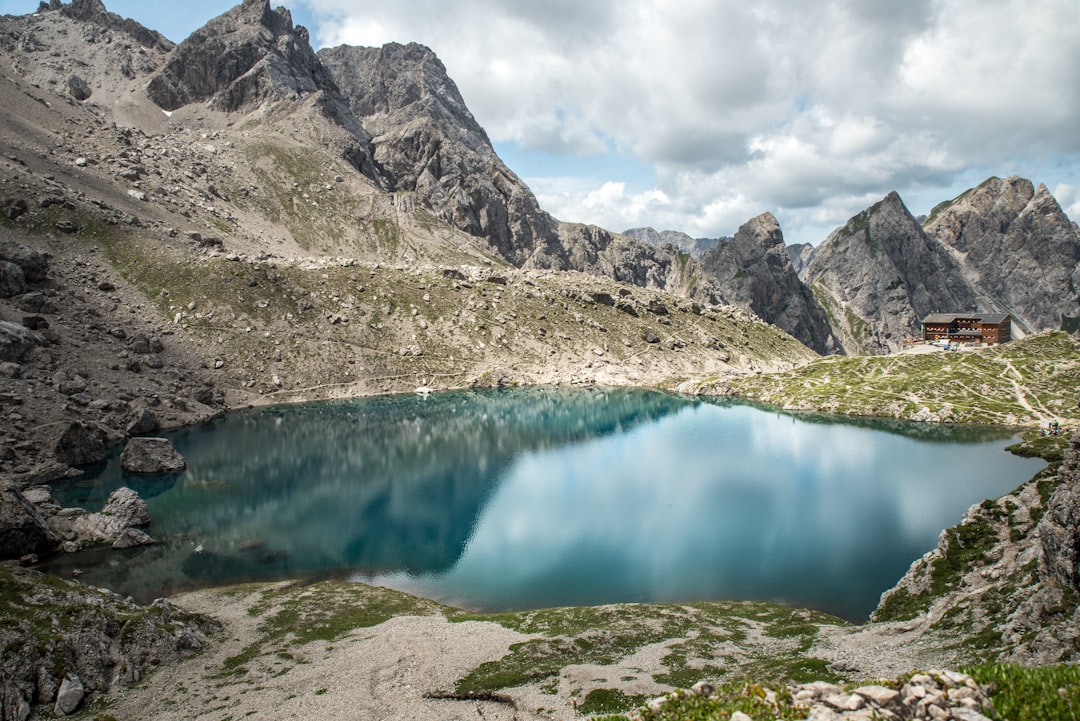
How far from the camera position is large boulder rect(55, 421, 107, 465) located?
2992 inches

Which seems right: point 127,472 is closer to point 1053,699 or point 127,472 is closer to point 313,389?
point 313,389

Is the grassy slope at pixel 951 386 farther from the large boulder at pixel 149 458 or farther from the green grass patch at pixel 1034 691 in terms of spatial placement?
the large boulder at pixel 149 458

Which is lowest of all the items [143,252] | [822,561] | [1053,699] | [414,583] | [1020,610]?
[414,583]

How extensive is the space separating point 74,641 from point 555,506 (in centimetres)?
4460

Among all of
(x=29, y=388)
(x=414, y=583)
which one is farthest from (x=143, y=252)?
(x=414, y=583)

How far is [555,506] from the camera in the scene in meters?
66.4

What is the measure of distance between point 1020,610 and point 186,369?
131m

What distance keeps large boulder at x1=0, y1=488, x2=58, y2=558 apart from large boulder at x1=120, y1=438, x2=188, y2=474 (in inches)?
996

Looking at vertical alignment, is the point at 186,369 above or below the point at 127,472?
above

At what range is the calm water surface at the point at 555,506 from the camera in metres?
48.9

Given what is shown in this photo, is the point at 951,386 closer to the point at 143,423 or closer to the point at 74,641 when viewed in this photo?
the point at 74,641

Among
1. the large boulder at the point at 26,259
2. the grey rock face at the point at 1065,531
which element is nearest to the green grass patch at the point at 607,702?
the grey rock face at the point at 1065,531

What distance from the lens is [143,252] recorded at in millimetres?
139750

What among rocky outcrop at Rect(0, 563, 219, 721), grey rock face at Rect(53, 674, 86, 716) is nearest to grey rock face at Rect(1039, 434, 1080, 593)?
grey rock face at Rect(53, 674, 86, 716)
